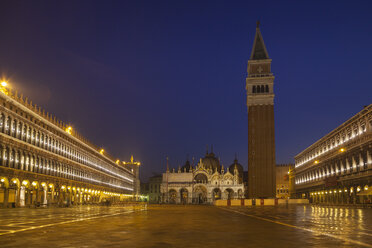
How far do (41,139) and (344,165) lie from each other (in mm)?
54558

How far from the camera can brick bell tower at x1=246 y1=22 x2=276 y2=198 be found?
10388 cm

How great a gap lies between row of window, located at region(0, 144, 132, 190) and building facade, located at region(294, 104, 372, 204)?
151ft

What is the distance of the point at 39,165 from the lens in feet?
197

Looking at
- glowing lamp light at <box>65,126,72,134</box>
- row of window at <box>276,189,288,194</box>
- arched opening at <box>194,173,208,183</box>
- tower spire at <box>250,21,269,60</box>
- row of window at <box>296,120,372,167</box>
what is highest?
tower spire at <box>250,21,269,60</box>

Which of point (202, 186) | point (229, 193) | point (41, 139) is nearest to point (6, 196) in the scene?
point (41, 139)

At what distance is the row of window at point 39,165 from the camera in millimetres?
49312

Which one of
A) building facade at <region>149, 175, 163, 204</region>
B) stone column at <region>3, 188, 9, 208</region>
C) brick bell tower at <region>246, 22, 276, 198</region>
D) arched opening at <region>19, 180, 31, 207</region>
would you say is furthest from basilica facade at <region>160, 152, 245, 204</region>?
stone column at <region>3, 188, 9, 208</region>

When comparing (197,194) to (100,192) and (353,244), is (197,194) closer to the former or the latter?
(100,192)

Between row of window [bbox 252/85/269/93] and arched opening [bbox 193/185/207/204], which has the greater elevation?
row of window [bbox 252/85/269/93]

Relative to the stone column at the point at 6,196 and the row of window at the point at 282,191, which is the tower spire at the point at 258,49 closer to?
the row of window at the point at 282,191

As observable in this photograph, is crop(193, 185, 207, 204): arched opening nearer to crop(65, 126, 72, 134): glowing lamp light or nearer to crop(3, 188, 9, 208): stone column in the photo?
crop(65, 126, 72, 134): glowing lamp light

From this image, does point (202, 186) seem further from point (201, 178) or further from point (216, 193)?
point (216, 193)

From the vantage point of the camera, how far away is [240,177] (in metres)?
157

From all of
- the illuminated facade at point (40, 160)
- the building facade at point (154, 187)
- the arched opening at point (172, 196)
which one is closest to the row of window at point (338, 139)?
the illuminated facade at point (40, 160)
